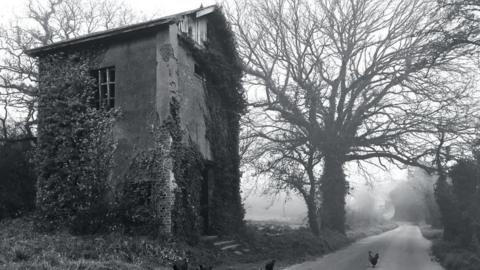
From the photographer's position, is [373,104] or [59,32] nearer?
[373,104]

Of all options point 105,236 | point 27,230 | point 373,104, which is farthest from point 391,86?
point 27,230

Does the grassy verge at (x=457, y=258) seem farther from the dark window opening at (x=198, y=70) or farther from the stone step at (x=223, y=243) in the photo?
the dark window opening at (x=198, y=70)

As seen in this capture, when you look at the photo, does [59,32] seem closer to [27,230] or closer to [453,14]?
[27,230]

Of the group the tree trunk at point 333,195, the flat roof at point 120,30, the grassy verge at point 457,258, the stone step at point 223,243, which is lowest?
A: the grassy verge at point 457,258

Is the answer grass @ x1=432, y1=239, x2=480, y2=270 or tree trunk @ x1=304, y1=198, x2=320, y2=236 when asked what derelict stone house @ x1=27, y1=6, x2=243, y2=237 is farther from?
grass @ x1=432, y1=239, x2=480, y2=270

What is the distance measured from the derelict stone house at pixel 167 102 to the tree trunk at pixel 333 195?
395 inches

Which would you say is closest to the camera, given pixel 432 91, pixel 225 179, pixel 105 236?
pixel 105 236

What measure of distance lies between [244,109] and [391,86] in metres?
10.7

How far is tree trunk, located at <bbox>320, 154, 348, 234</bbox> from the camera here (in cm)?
2748

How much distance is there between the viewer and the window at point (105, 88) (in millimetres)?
16719

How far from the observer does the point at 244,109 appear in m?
21.2

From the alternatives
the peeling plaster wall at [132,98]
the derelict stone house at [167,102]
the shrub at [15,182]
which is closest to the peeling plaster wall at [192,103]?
the derelict stone house at [167,102]

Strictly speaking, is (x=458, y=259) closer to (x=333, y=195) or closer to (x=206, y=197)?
(x=206, y=197)

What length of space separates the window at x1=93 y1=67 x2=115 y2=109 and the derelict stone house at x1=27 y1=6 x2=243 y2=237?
0.13 feet
